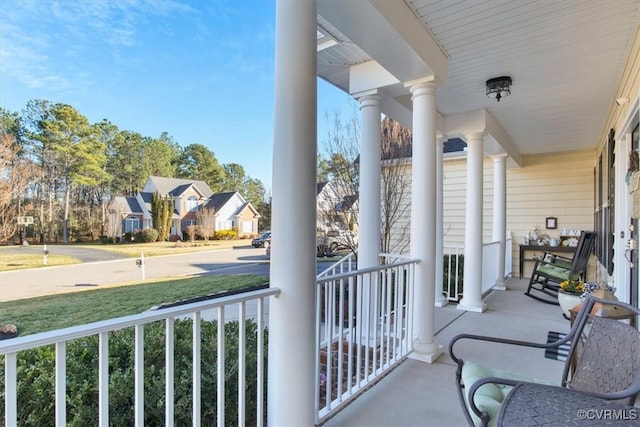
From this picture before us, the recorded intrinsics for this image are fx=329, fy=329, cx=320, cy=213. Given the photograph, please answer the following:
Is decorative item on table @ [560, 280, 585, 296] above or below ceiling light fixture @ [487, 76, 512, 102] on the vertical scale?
below

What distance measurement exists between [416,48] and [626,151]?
2693 millimetres

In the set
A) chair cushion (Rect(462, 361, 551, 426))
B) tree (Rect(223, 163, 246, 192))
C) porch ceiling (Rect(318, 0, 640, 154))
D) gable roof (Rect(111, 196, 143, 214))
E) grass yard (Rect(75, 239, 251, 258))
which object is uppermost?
tree (Rect(223, 163, 246, 192))

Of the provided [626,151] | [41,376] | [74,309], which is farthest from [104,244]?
[626,151]

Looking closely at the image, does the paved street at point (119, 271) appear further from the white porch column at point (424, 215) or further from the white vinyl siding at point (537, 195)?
the white porch column at point (424, 215)

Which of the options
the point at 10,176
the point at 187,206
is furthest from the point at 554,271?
the point at 187,206

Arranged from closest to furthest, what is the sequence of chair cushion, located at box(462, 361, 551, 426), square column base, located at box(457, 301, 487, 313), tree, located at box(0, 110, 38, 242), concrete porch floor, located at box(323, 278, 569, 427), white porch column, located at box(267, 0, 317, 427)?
chair cushion, located at box(462, 361, 551, 426) < white porch column, located at box(267, 0, 317, 427) < concrete porch floor, located at box(323, 278, 569, 427) < square column base, located at box(457, 301, 487, 313) < tree, located at box(0, 110, 38, 242)

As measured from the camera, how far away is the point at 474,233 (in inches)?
173

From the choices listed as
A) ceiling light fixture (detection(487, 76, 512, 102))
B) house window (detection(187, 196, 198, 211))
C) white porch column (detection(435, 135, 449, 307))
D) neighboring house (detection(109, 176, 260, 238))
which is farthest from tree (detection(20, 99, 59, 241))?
ceiling light fixture (detection(487, 76, 512, 102))

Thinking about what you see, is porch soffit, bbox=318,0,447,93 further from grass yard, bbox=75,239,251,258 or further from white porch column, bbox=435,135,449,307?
grass yard, bbox=75,239,251,258

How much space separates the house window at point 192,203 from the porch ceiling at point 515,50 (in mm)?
12183

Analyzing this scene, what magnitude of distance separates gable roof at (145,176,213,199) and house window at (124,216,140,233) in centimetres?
195

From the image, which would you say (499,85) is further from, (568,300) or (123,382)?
(123,382)

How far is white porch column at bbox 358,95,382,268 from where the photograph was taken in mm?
3145

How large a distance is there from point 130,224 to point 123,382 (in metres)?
11.3
